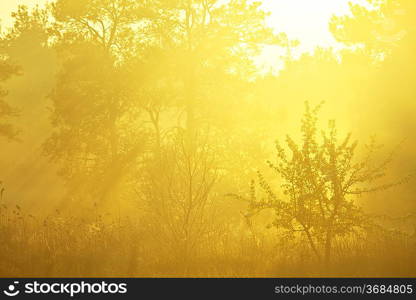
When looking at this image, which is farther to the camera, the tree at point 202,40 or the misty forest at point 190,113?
the tree at point 202,40

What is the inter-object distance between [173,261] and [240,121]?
10209 mm

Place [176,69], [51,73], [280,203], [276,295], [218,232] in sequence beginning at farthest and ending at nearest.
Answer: [51,73], [176,69], [218,232], [280,203], [276,295]

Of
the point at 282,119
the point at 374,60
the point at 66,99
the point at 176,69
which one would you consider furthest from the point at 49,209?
the point at 374,60

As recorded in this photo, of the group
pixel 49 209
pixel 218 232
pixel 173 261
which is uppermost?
pixel 49 209

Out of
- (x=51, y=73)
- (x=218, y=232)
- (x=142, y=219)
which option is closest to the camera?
(x=218, y=232)

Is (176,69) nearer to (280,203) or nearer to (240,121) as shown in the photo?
(240,121)

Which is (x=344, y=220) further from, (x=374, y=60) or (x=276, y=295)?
A: (x=374, y=60)

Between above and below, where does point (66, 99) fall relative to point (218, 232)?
above

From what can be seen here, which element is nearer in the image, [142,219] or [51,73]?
[142,219]

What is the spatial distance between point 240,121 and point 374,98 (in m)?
5.45

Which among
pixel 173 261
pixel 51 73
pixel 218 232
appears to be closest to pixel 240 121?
pixel 218 232

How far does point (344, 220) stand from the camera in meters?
10.9

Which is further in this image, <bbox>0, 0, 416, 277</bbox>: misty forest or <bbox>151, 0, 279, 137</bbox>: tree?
<bbox>151, 0, 279, 137</bbox>: tree

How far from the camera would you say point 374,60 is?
28172 mm
